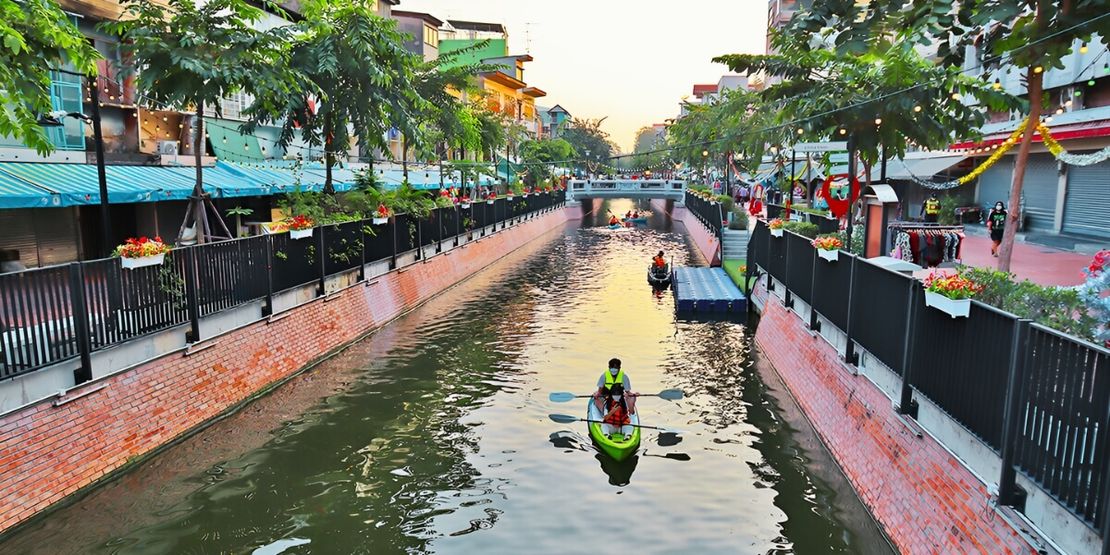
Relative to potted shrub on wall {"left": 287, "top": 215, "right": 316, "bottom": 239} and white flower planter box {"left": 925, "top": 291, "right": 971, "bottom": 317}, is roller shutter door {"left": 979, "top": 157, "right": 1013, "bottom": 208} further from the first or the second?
potted shrub on wall {"left": 287, "top": 215, "right": 316, "bottom": 239}

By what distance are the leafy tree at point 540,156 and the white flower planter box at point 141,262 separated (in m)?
56.1

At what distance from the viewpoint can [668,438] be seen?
14719mm

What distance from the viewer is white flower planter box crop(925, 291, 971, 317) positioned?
8.84 meters

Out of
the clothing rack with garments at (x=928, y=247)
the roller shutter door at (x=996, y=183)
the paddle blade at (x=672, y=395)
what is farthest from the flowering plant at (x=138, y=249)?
the roller shutter door at (x=996, y=183)

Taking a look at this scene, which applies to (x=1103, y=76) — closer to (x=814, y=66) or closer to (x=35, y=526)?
(x=814, y=66)

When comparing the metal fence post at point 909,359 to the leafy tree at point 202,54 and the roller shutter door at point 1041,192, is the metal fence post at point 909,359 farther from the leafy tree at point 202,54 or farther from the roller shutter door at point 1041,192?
the roller shutter door at point 1041,192

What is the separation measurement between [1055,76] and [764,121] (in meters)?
15.2

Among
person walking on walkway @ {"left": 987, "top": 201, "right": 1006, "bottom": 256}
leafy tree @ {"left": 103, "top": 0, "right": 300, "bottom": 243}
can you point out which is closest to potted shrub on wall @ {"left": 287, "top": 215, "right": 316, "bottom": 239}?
leafy tree @ {"left": 103, "top": 0, "right": 300, "bottom": 243}

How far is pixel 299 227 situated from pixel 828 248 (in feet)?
43.5

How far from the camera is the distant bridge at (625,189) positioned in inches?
3105

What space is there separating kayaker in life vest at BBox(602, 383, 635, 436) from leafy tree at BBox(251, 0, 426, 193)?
498 inches

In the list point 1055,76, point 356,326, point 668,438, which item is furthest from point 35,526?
point 1055,76

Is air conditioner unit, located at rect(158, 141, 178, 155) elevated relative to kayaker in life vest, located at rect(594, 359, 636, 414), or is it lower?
elevated

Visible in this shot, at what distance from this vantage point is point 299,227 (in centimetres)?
1933
